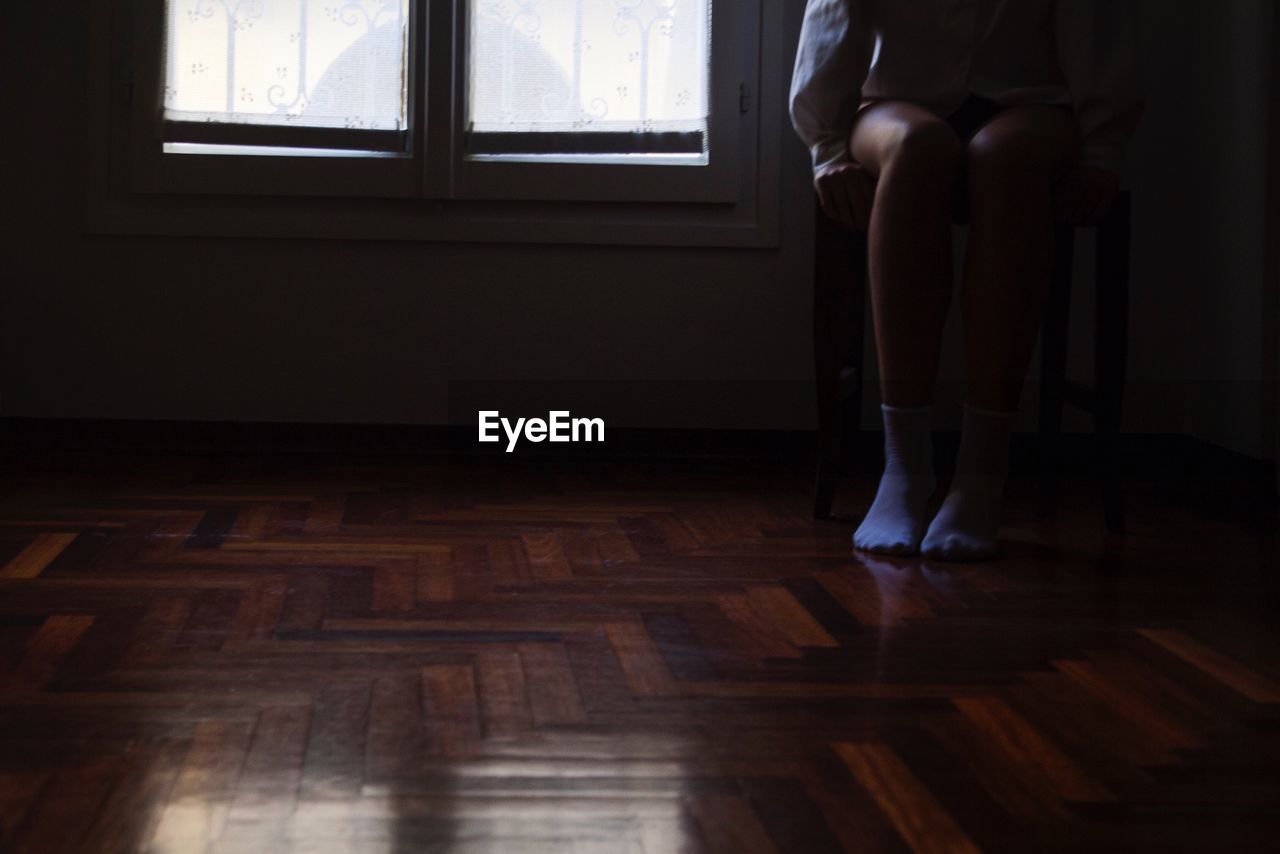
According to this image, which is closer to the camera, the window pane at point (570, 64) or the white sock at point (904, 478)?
the white sock at point (904, 478)

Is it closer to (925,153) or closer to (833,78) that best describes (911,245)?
(925,153)

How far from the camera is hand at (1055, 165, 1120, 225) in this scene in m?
1.93

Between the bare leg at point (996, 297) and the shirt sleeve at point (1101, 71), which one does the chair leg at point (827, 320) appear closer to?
the bare leg at point (996, 297)

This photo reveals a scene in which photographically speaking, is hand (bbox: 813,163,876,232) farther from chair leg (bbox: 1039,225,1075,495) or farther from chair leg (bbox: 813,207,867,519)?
chair leg (bbox: 1039,225,1075,495)

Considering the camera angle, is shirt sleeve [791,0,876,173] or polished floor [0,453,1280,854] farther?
shirt sleeve [791,0,876,173]

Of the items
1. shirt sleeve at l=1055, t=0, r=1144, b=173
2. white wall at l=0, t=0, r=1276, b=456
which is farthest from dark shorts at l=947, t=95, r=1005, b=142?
white wall at l=0, t=0, r=1276, b=456

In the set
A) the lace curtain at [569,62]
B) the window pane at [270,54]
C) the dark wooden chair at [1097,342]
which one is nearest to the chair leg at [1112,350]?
the dark wooden chair at [1097,342]

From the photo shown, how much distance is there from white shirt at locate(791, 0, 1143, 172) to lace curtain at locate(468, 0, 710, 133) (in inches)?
31.8

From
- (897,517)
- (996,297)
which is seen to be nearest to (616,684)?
(897,517)

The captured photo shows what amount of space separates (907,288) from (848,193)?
0.63 ft

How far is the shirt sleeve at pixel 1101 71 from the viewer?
1.95 m

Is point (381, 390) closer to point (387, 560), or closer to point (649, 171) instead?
point (649, 171)

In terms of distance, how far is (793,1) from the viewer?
2850 millimetres

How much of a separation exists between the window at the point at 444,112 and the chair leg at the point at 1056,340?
0.65 meters
